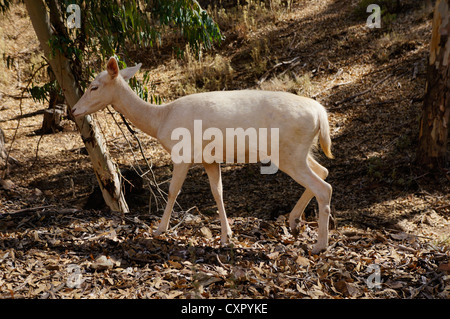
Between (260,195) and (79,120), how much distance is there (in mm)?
3566

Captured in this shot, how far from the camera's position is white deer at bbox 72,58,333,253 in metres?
4.89

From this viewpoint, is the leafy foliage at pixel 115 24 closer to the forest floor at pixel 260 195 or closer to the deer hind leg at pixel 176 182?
the forest floor at pixel 260 195

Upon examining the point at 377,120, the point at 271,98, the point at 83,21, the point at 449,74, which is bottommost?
the point at 377,120

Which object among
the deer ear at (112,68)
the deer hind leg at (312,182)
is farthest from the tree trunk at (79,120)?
the deer hind leg at (312,182)

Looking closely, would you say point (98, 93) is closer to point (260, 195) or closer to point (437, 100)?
point (260, 195)

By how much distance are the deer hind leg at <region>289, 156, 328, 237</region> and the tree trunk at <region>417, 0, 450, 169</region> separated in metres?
3.70

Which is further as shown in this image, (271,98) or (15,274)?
(271,98)

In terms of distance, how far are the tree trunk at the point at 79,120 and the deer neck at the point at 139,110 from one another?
1658 millimetres

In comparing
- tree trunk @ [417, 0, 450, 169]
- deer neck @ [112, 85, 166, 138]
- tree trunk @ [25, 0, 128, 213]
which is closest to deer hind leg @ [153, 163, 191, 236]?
deer neck @ [112, 85, 166, 138]

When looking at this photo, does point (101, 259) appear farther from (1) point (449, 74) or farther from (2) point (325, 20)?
(2) point (325, 20)

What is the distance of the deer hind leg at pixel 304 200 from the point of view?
5418 mm

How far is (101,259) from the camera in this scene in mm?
4707

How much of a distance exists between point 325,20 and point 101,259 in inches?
477
